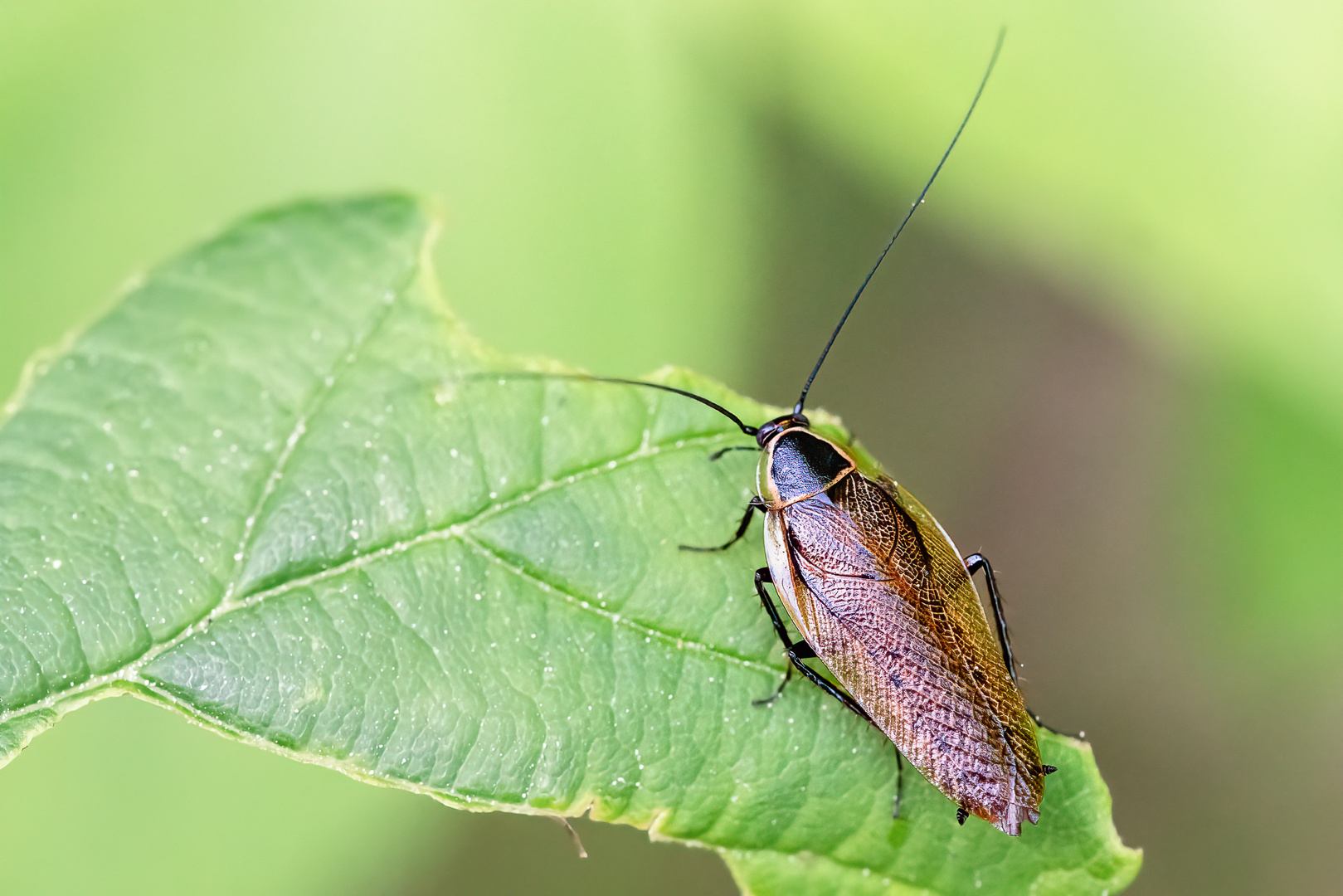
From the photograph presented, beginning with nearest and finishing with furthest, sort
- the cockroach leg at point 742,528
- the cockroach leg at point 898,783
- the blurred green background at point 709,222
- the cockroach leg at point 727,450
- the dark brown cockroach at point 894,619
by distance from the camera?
the cockroach leg at point 898,783, the dark brown cockroach at point 894,619, the cockroach leg at point 742,528, the cockroach leg at point 727,450, the blurred green background at point 709,222

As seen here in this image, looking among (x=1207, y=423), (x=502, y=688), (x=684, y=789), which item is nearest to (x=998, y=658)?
(x=684, y=789)

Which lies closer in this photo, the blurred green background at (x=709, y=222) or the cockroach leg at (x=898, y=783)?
the cockroach leg at (x=898, y=783)

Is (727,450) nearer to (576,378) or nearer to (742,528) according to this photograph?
(742,528)

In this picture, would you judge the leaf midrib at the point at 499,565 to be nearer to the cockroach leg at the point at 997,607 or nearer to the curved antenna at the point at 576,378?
the curved antenna at the point at 576,378

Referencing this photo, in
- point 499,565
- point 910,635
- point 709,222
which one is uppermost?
point 709,222

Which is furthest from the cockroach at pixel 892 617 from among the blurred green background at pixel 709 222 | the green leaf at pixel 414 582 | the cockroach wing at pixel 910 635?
the blurred green background at pixel 709 222

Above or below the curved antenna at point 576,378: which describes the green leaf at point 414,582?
below

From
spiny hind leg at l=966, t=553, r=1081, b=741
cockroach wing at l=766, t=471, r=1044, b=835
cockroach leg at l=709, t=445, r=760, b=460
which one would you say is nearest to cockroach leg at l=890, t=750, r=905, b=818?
cockroach wing at l=766, t=471, r=1044, b=835

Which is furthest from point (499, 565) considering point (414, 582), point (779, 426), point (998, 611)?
point (998, 611)
